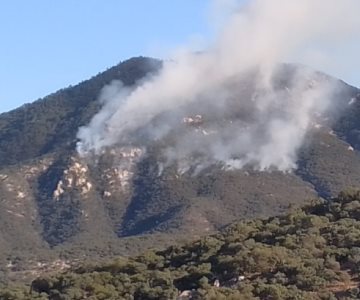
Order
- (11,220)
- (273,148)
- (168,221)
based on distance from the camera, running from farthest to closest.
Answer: (273,148)
(11,220)
(168,221)

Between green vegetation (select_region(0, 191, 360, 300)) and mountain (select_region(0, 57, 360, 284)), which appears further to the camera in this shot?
mountain (select_region(0, 57, 360, 284))

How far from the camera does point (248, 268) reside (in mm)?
45188

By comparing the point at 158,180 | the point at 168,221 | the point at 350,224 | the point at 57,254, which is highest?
the point at 158,180

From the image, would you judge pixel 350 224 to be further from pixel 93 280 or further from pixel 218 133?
pixel 218 133

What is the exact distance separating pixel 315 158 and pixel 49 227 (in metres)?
53.5

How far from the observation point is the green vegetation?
41.5 meters

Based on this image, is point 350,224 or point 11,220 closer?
point 350,224

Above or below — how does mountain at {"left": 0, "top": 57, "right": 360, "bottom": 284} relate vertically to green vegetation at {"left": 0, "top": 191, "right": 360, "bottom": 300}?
above

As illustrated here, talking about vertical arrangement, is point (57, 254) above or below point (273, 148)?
below

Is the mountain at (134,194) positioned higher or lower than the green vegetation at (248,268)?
higher

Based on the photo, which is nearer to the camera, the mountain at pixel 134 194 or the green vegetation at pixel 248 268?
the green vegetation at pixel 248 268

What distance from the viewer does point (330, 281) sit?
4197 centimetres

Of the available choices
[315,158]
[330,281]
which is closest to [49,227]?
[315,158]

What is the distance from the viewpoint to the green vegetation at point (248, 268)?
1634 inches
